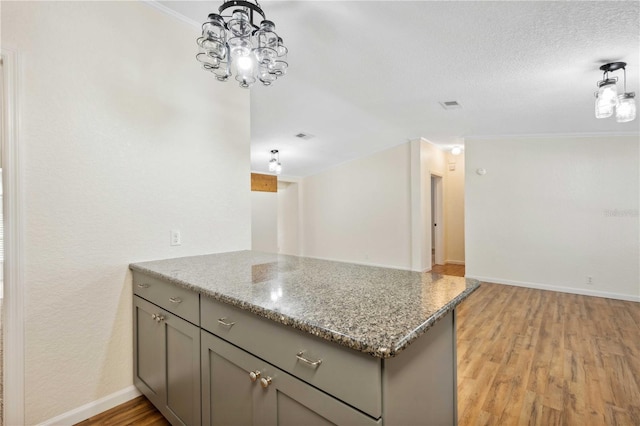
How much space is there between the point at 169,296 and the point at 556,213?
5174 mm

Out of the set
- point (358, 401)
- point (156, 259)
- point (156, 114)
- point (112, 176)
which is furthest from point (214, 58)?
point (358, 401)

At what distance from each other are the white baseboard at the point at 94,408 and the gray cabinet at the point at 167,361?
0.09m

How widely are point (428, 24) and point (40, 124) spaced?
2.52 m

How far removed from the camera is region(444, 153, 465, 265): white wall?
22.4ft

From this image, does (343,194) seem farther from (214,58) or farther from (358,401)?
(358,401)

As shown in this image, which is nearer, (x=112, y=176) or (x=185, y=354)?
(x=185, y=354)

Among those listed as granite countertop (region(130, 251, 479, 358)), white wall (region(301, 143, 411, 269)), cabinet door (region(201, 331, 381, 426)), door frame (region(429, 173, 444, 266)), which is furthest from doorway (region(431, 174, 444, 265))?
cabinet door (region(201, 331, 381, 426))

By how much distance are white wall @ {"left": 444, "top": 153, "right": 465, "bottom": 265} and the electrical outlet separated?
20.5 feet

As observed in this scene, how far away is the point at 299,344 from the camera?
0.94 meters

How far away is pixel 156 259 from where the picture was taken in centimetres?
206

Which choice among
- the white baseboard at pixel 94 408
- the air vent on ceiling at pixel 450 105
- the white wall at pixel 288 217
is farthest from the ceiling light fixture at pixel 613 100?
the white wall at pixel 288 217

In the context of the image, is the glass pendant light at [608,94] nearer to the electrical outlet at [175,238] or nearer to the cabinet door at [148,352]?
the electrical outlet at [175,238]

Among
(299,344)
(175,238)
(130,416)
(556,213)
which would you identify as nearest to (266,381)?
(299,344)

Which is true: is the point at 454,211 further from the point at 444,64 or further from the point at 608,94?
the point at 444,64
